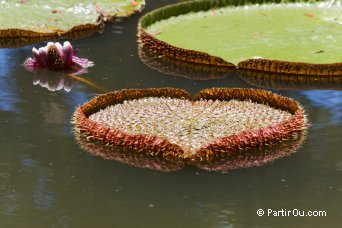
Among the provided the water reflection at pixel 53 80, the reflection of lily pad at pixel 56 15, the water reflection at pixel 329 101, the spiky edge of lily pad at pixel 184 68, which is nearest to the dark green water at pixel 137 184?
the water reflection at pixel 329 101

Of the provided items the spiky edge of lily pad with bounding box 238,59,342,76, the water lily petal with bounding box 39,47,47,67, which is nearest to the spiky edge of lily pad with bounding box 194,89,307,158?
the spiky edge of lily pad with bounding box 238,59,342,76

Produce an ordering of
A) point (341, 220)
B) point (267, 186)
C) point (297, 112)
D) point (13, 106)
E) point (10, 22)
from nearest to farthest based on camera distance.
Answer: point (341, 220)
point (267, 186)
point (297, 112)
point (13, 106)
point (10, 22)

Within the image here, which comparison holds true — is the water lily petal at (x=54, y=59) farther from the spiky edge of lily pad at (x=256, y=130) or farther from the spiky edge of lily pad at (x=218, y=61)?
the spiky edge of lily pad at (x=256, y=130)

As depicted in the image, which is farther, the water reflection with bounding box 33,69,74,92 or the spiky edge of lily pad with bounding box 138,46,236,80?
the spiky edge of lily pad with bounding box 138,46,236,80

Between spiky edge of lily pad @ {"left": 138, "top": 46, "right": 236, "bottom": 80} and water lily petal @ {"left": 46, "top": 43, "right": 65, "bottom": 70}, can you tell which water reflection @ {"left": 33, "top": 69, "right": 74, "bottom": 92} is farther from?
spiky edge of lily pad @ {"left": 138, "top": 46, "right": 236, "bottom": 80}

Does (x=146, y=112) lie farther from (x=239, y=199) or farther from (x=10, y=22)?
(x=10, y=22)

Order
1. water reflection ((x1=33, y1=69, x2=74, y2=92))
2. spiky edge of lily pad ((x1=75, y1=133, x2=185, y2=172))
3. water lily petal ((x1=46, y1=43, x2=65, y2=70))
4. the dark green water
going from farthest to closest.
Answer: water lily petal ((x1=46, y1=43, x2=65, y2=70)) → water reflection ((x1=33, y1=69, x2=74, y2=92)) → spiky edge of lily pad ((x1=75, y1=133, x2=185, y2=172)) → the dark green water

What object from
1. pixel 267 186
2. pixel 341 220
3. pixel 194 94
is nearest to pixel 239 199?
pixel 267 186
